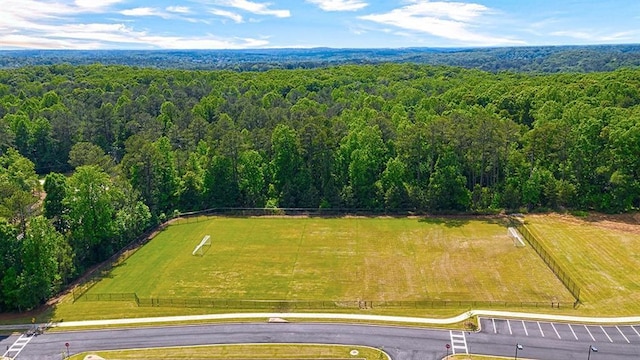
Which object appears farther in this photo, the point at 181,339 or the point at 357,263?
the point at 357,263

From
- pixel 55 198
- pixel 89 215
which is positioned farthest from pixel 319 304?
pixel 55 198

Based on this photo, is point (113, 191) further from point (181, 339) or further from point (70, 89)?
point (70, 89)

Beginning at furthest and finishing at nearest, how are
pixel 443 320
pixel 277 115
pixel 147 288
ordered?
1. pixel 277 115
2. pixel 147 288
3. pixel 443 320

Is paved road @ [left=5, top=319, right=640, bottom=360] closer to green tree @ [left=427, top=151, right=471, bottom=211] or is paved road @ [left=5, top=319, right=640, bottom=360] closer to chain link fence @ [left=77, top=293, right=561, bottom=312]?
chain link fence @ [left=77, top=293, right=561, bottom=312]

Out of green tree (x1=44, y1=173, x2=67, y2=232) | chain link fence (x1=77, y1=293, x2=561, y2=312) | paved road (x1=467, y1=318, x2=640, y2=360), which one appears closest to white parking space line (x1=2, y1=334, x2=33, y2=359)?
chain link fence (x1=77, y1=293, x2=561, y2=312)

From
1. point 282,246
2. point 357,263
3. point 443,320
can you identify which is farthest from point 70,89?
point 443,320

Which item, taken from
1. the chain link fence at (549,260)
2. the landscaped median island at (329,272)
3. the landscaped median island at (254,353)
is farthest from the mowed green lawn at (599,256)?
the landscaped median island at (254,353)

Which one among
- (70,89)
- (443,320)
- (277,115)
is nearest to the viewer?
(443,320)

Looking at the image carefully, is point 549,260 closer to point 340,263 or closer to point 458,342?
point 458,342
